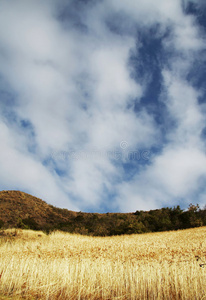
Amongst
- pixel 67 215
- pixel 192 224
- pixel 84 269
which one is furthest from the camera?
pixel 67 215

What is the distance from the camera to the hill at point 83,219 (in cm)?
4078

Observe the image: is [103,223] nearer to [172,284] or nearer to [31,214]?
[31,214]

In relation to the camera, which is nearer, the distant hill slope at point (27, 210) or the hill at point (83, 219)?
the hill at point (83, 219)

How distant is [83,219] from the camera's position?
52.4 meters

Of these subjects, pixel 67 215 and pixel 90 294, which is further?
pixel 67 215

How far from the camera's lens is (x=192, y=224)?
144 feet

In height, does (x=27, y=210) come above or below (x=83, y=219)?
above

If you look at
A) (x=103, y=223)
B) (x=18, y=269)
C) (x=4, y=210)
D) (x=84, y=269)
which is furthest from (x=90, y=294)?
(x=4, y=210)

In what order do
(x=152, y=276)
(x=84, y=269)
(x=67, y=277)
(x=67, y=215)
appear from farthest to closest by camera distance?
(x=67, y=215) → (x=84, y=269) → (x=67, y=277) → (x=152, y=276)

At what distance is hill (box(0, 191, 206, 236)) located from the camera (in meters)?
40.8

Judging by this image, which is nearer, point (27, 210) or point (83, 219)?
point (83, 219)

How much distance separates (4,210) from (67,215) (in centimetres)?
1985

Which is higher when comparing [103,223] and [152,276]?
[103,223]

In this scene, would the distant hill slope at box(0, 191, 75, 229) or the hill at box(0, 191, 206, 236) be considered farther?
the distant hill slope at box(0, 191, 75, 229)
